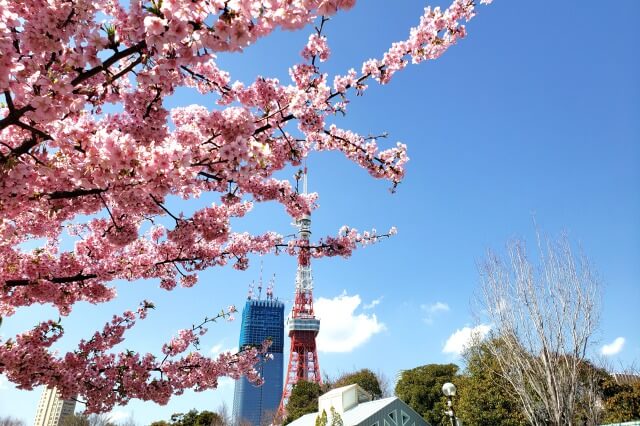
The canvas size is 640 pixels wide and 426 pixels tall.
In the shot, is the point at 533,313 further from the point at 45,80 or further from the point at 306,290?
the point at 306,290

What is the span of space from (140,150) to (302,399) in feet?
125

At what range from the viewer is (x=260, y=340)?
12850 cm

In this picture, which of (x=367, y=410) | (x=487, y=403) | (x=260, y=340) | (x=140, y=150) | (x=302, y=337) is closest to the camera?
(x=140, y=150)

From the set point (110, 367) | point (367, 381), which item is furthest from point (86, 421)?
point (110, 367)

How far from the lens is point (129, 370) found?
529 cm

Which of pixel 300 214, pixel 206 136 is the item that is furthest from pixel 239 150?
pixel 300 214

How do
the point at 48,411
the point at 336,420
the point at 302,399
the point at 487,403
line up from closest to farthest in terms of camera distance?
the point at 336,420 < the point at 487,403 < the point at 302,399 < the point at 48,411

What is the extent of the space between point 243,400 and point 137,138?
611 feet

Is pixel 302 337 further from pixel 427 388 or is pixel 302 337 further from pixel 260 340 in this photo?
pixel 260 340

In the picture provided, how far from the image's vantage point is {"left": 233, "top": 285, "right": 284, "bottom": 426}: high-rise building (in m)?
145

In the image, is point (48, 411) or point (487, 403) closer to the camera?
point (487, 403)

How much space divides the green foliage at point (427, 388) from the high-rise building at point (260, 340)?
103356 millimetres

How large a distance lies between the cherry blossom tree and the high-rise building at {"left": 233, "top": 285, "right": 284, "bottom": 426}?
428 feet

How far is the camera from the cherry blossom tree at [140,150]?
2.28 meters
